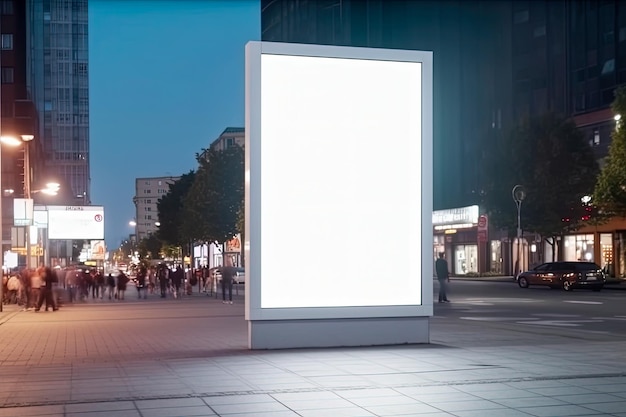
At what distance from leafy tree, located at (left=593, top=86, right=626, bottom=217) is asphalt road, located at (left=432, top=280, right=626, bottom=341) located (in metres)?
13.0

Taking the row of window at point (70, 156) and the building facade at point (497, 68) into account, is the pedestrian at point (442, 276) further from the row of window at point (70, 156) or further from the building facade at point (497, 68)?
the row of window at point (70, 156)

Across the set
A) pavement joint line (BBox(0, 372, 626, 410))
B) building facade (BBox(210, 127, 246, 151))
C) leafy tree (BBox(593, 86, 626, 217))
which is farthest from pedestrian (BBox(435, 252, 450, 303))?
building facade (BBox(210, 127, 246, 151))

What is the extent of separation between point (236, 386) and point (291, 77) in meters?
6.01

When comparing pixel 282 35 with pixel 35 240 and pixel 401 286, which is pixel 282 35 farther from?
pixel 401 286

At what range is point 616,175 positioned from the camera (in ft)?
153

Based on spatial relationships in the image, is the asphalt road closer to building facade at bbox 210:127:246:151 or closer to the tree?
the tree

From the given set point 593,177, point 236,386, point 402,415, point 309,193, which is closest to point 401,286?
point 309,193

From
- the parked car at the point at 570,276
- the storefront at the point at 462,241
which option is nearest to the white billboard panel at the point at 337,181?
the parked car at the point at 570,276

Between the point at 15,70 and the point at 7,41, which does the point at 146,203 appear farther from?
the point at 7,41

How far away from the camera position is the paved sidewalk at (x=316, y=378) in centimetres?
940

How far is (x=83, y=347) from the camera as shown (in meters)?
17.0

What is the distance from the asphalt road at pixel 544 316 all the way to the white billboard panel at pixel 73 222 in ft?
87.1

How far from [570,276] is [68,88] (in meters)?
125

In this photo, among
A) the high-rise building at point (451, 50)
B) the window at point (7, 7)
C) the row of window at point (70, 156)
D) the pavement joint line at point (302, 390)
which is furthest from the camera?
the row of window at point (70, 156)
